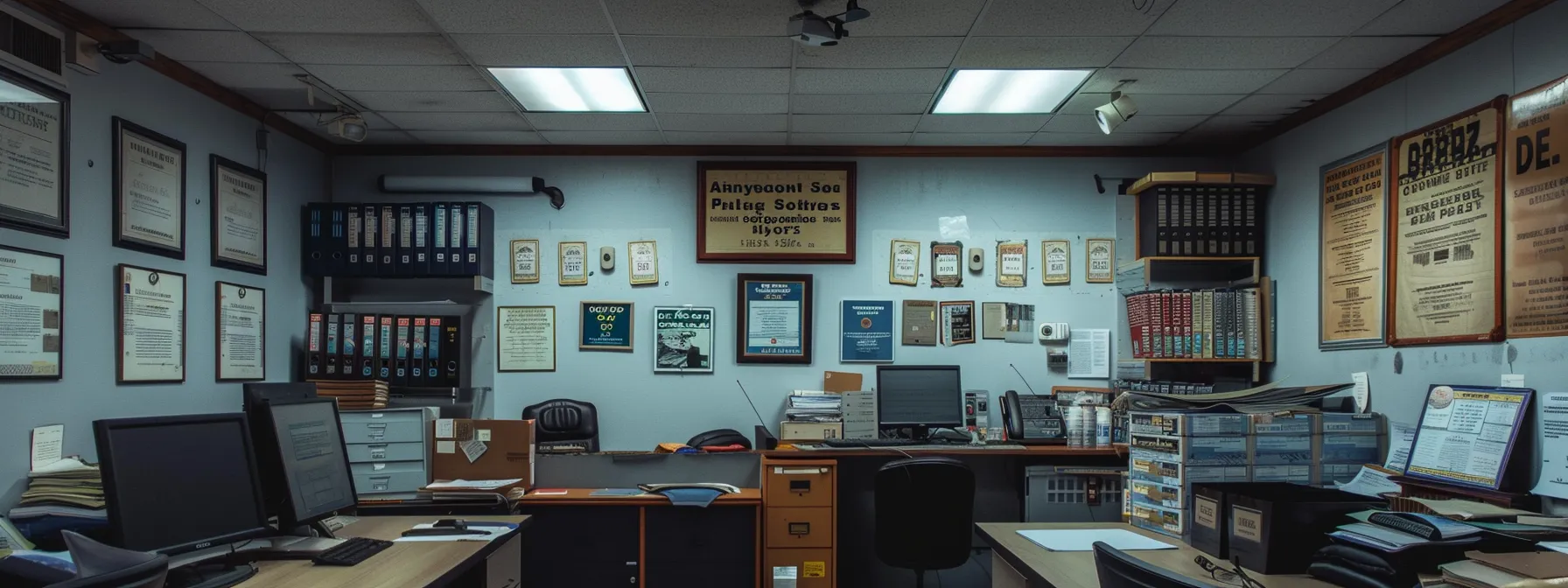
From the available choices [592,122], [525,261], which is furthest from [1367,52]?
[525,261]

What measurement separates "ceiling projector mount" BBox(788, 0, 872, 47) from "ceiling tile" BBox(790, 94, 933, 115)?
101cm

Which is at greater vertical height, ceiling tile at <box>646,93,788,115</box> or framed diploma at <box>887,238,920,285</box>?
ceiling tile at <box>646,93,788,115</box>

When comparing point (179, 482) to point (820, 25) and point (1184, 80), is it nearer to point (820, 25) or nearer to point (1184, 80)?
point (820, 25)

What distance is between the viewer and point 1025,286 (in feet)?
16.8

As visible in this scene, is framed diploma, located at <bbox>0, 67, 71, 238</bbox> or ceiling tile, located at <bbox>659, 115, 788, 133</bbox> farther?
ceiling tile, located at <bbox>659, 115, 788, 133</bbox>

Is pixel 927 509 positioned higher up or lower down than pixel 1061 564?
lower down

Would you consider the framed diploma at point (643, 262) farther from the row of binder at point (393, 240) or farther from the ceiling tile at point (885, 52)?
the ceiling tile at point (885, 52)

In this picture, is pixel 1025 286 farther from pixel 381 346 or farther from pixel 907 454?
pixel 381 346

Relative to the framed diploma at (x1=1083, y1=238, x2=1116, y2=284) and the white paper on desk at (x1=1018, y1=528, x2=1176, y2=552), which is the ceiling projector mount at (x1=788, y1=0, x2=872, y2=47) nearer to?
the white paper on desk at (x1=1018, y1=528, x2=1176, y2=552)

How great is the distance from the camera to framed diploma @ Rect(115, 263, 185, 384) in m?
3.36

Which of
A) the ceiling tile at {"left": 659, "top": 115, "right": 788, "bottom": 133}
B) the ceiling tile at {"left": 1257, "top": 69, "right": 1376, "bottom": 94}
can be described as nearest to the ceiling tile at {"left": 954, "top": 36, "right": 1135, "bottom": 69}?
the ceiling tile at {"left": 1257, "top": 69, "right": 1376, "bottom": 94}

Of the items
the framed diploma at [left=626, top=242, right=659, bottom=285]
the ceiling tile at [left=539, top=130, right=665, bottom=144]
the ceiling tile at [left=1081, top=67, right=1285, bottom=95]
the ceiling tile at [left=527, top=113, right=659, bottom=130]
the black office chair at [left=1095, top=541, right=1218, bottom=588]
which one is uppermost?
the ceiling tile at [left=1081, top=67, right=1285, bottom=95]

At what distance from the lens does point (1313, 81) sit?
382 centimetres

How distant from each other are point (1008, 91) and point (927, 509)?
1.88 m
